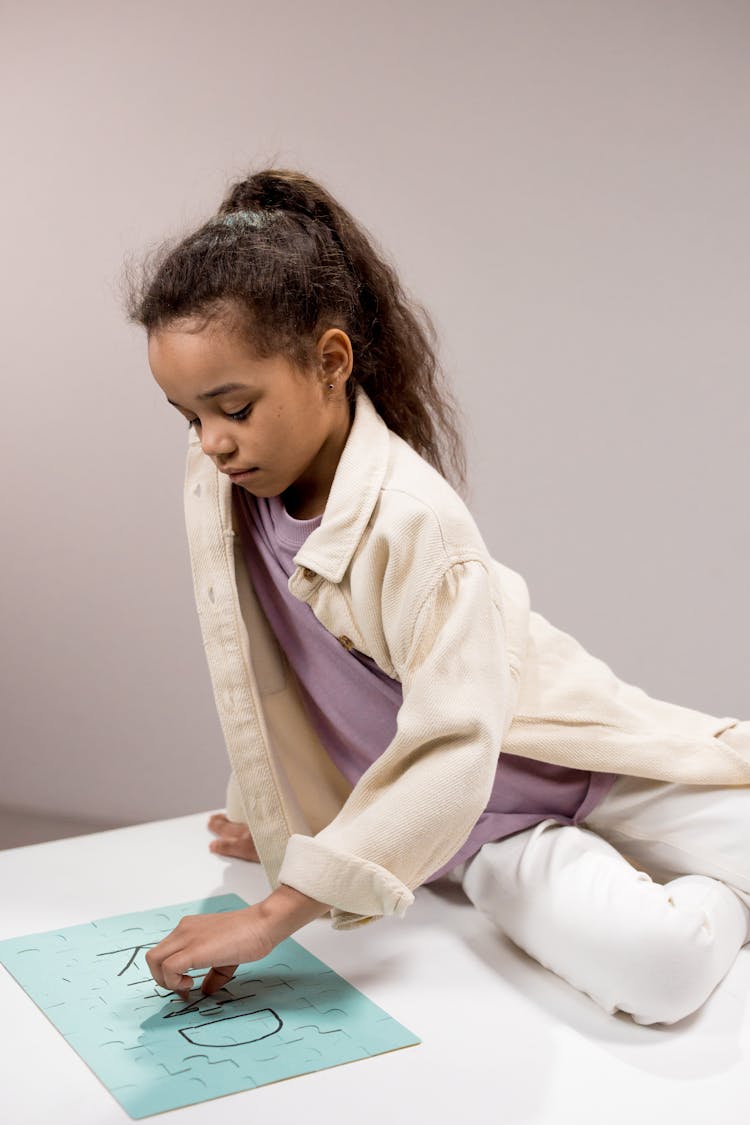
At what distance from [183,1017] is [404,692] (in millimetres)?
317

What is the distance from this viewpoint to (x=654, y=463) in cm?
209

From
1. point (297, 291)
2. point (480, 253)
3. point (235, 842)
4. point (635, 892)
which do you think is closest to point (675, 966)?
point (635, 892)

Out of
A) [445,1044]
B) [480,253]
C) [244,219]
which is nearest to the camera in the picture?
[445,1044]

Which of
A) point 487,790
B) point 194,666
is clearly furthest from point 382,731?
point 194,666

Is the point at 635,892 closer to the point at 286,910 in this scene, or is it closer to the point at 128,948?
the point at 286,910

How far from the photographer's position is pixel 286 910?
3.33 feet

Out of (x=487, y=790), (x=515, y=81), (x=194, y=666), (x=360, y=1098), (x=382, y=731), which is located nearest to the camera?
(x=360, y=1098)

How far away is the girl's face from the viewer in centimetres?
105

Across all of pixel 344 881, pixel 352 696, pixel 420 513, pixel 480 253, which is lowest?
pixel 344 881

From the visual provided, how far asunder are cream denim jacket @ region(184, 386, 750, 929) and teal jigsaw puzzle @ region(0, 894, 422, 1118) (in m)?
0.09

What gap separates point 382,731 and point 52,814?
4.04 ft

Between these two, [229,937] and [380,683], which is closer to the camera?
[229,937]

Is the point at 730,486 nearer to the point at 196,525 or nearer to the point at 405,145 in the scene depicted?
the point at 405,145

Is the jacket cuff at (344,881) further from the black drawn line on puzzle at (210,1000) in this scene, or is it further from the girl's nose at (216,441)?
the girl's nose at (216,441)
